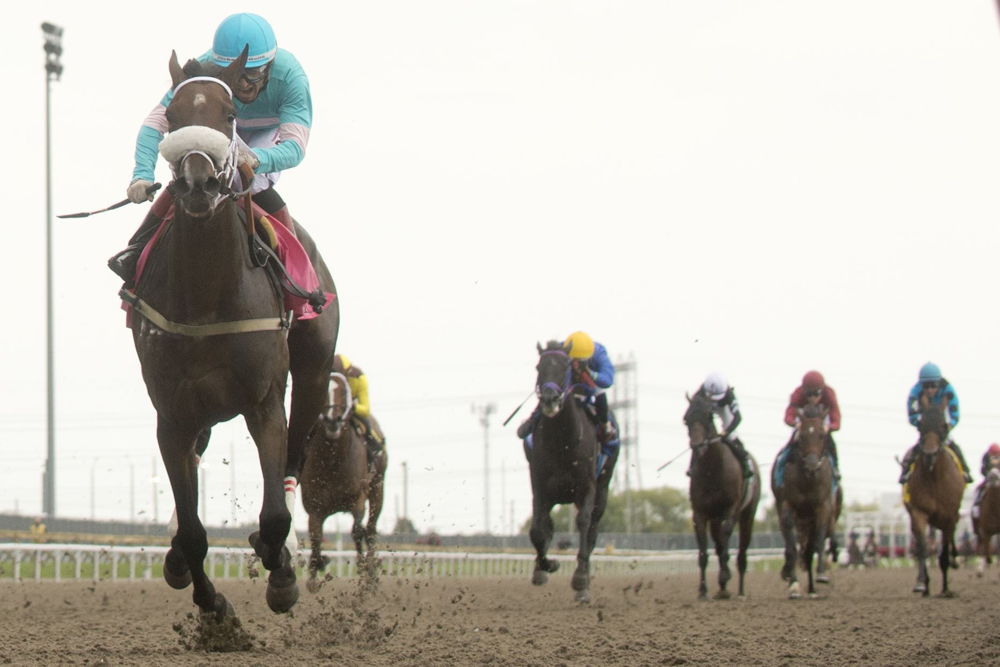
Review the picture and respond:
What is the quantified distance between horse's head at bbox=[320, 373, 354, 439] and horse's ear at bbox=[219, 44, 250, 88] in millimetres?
8021

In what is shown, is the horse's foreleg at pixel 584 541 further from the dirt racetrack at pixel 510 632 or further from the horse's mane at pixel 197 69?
the horse's mane at pixel 197 69

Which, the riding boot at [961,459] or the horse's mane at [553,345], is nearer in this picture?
the horse's mane at [553,345]

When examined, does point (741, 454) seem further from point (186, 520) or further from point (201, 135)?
point (201, 135)

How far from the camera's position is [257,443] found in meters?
7.45

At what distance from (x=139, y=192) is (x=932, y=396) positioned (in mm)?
11885

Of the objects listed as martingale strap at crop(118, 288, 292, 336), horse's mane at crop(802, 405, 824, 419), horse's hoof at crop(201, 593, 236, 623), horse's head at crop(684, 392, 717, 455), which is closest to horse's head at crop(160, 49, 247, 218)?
martingale strap at crop(118, 288, 292, 336)

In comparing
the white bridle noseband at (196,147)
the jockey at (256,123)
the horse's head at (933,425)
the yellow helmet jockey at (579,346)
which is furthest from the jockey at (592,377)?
the white bridle noseband at (196,147)

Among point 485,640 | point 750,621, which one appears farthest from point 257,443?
point 750,621

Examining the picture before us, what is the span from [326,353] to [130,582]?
456 inches

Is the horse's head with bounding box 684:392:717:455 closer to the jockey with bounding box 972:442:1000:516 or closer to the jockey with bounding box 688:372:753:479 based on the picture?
the jockey with bounding box 688:372:753:479

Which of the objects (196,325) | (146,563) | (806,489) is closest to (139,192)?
(196,325)

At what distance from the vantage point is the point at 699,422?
16812 mm

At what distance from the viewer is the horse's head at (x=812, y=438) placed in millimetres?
17258

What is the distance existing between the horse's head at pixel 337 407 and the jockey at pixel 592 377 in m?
1.76
